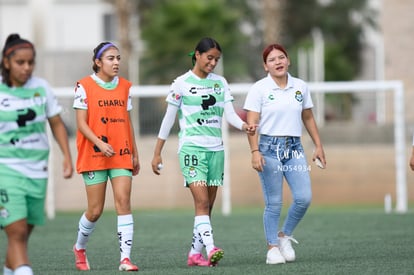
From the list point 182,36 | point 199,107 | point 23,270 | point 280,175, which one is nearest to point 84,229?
point 199,107

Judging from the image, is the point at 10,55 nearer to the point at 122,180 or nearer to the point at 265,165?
the point at 122,180

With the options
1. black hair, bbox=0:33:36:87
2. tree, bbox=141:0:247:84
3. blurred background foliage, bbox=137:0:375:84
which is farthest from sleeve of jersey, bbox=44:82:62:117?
tree, bbox=141:0:247:84

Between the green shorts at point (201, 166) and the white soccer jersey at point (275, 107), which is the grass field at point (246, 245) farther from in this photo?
the white soccer jersey at point (275, 107)

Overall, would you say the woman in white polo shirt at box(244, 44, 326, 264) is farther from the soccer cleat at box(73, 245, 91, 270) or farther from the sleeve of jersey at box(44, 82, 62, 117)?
the sleeve of jersey at box(44, 82, 62, 117)

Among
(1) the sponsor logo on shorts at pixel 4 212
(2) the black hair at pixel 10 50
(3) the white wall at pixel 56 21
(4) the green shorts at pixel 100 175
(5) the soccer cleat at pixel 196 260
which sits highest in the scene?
(3) the white wall at pixel 56 21

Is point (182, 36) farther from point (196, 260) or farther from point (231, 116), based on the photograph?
point (196, 260)

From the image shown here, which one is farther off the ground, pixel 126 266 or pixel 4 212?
pixel 4 212

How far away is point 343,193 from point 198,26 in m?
17.7

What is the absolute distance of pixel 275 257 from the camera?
11898mm

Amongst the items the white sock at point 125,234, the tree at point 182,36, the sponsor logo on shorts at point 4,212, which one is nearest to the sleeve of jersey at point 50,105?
the sponsor logo on shorts at point 4,212

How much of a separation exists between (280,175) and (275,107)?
0.68m

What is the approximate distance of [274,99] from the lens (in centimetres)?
1198

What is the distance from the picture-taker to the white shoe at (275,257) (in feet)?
39.0

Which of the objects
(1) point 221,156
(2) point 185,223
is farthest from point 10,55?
(2) point 185,223
